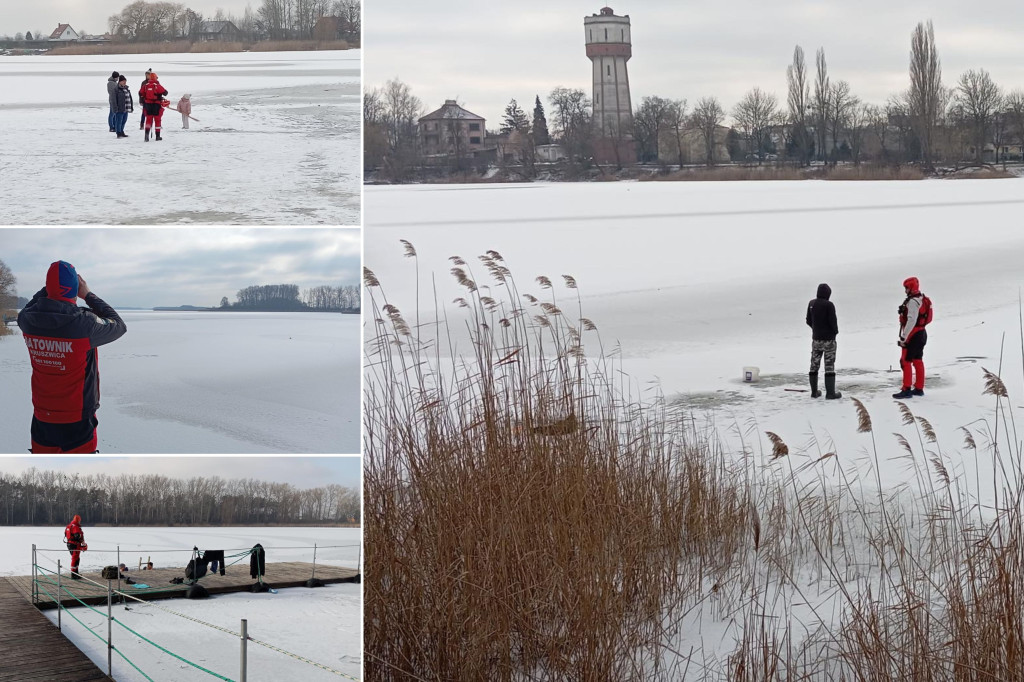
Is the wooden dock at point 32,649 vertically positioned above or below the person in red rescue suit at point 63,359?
below

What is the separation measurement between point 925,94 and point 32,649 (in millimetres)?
36418

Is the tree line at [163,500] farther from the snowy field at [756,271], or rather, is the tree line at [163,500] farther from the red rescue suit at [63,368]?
the snowy field at [756,271]

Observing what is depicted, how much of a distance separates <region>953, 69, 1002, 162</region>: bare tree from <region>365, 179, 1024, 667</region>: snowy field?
1730mm

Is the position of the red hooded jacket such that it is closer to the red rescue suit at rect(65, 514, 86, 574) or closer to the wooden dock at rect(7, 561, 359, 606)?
the red rescue suit at rect(65, 514, 86, 574)

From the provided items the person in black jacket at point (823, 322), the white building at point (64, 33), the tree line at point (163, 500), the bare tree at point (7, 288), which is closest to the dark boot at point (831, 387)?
the person in black jacket at point (823, 322)

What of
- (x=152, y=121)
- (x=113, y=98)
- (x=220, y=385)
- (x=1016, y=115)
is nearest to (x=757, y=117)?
(x=1016, y=115)

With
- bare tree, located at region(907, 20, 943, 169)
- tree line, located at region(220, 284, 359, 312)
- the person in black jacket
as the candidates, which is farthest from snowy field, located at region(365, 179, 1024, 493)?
tree line, located at region(220, 284, 359, 312)

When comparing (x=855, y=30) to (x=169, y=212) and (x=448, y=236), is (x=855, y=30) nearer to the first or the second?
(x=448, y=236)

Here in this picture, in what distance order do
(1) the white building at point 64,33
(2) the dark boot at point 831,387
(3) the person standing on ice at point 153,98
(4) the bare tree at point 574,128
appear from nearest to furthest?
(1) the white building at point 64,33 → (3) the person standing on ice at point 153,98 → (2) the dark boot at point 831,387 → (4) the bare tree at point 574,128

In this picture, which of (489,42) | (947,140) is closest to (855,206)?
(947,140)

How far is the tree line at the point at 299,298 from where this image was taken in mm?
2410

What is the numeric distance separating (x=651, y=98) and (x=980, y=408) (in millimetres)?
33256

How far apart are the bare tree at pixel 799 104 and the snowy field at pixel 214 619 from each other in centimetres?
2992

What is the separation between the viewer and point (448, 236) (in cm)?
3044
